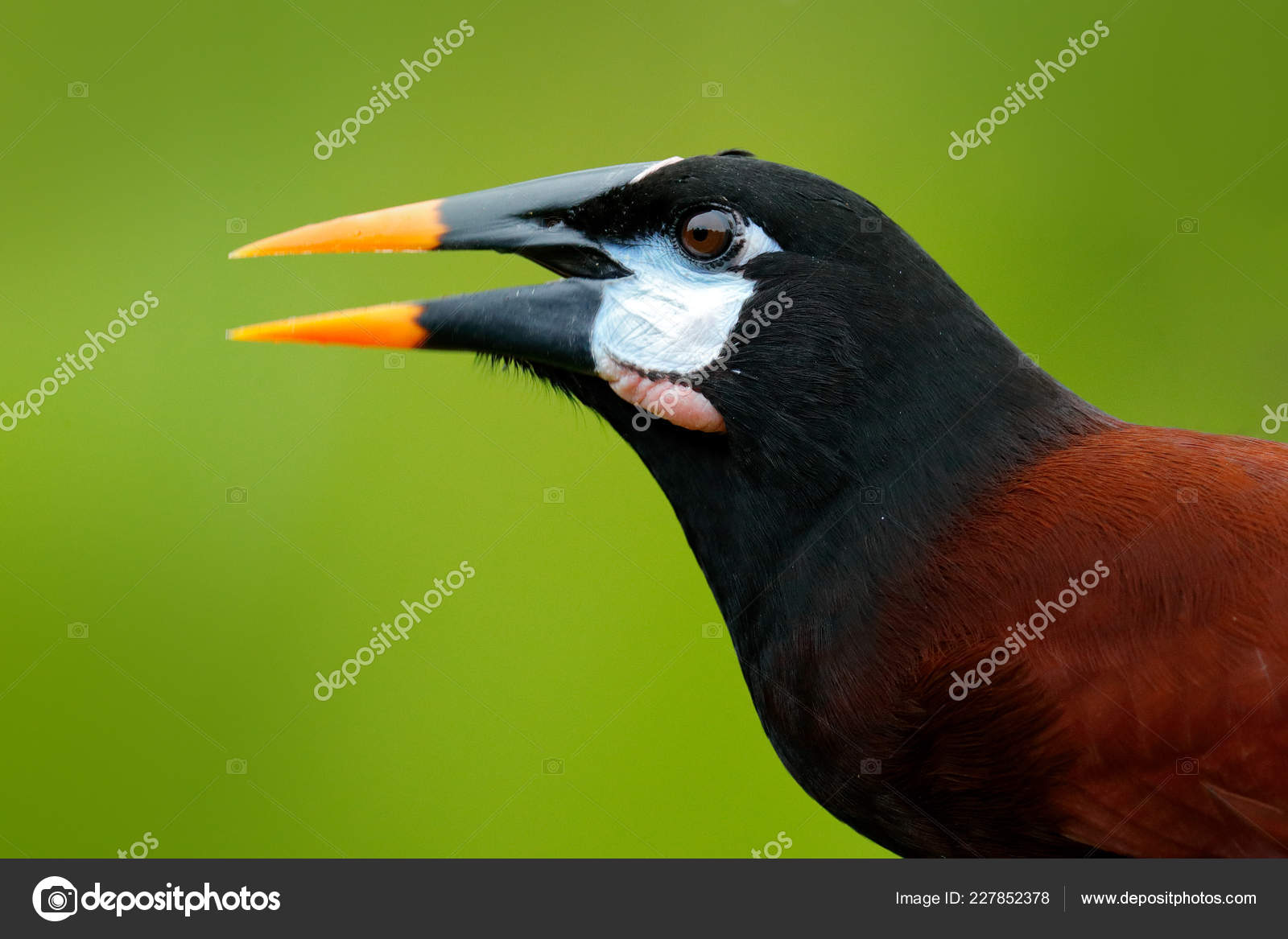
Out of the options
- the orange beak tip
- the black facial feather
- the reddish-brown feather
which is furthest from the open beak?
the reddish-brown feather

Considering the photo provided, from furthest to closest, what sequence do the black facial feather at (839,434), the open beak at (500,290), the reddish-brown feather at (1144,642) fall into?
the open beak at (500,290), the black facial feather at (839,434), the reddish-brown feather at (1144,642)

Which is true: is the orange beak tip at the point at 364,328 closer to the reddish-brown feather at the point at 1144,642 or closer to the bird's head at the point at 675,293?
the bird's head at the point at 675,293

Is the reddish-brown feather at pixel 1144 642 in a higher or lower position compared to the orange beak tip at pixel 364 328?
lower

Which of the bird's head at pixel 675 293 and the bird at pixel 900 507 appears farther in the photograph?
the bird's head at pixel 675 293

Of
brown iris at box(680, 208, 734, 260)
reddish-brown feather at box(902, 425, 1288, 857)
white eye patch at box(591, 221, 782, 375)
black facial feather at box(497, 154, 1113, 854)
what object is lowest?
reddish-brown feather at box(902, 425, 1288, 857)

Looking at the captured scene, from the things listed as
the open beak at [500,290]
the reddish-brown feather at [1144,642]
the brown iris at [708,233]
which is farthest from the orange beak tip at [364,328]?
the reddish-brown feather at [1144,642]

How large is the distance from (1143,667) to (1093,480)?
277 mm

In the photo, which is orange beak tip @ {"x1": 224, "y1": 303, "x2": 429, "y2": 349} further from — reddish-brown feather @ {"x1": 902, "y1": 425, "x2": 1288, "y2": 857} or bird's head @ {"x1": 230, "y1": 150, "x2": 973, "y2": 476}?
reddish-brown feather @ {"x1": 902, "y1": 425, "x2": 1288, "y2": 857}

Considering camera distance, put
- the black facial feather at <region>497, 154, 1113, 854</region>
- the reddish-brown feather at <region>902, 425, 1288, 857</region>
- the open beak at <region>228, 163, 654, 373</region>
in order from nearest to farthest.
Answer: the reddish-brown feather at <region>902, 425, 1288, 857</region> → the black facial feather at <region>497, 154, 1113, 854</region> → the open beak at <region>228, 163, 654, 373</region>

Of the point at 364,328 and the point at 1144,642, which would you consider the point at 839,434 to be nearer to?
the point at 1144,642

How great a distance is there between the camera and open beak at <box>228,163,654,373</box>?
1991mm

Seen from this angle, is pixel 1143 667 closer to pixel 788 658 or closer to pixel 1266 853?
pixel 1266 853

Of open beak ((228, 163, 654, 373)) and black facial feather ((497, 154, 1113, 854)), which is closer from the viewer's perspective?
black facial feather ((497, 154, 1113, 854))

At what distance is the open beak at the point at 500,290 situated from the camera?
1.99 metres
